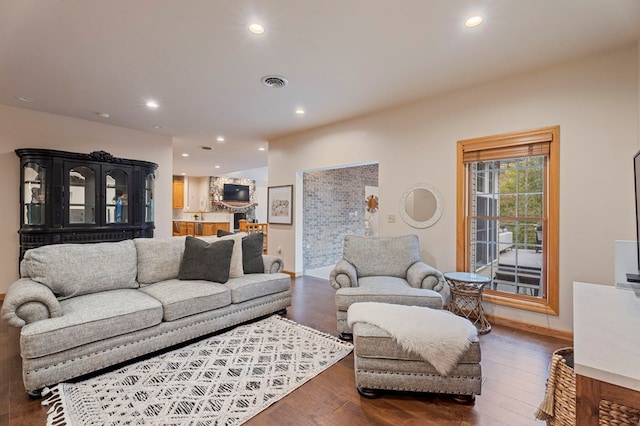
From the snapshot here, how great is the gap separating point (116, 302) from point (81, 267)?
558mm

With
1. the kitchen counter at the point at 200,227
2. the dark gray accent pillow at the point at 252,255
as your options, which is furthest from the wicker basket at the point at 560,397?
the kitchen counter at the point at 200,227

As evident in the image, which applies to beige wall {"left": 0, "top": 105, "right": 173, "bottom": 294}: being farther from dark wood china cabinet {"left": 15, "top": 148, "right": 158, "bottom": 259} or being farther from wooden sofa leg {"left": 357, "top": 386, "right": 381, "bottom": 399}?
wooden sofa leg {"left": 357, "top": 386, "right": 381, "bottom": 399}

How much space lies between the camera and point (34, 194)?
3.94 metres

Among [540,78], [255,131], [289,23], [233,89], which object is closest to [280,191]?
[255,131]

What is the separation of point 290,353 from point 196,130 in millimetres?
4252

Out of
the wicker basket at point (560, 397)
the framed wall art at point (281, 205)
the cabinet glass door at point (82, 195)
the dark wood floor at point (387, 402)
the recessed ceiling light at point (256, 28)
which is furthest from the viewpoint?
the framed wall art at point (281, 205)

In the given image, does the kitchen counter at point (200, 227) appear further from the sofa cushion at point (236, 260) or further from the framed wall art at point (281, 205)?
the sofa cushion at point (236, 260)

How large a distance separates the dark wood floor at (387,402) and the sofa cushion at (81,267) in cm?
66

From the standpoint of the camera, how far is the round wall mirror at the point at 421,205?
12.1 ft

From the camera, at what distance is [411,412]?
69.3 inches

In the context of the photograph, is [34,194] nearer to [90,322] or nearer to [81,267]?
[81,267]

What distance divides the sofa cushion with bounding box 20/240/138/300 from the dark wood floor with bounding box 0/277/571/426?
2.16 ft

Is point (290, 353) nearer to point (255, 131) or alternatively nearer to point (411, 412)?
point (411, 412)

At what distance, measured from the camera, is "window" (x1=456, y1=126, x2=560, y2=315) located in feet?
9.65
